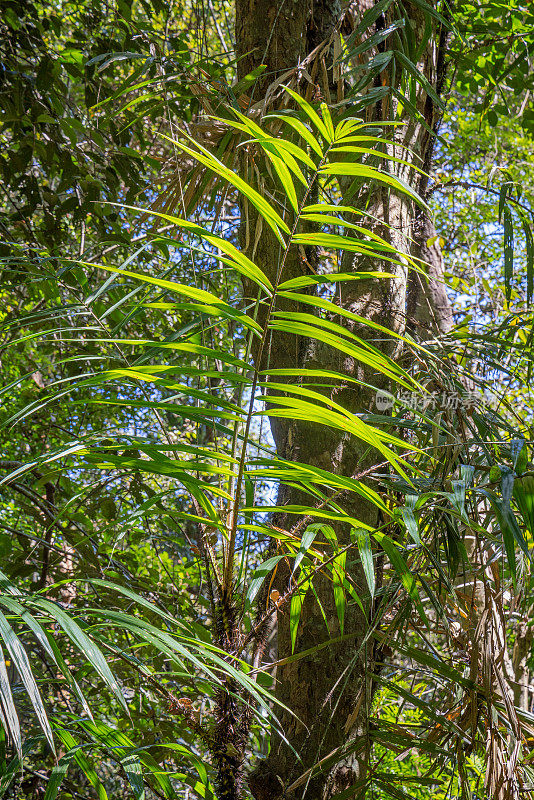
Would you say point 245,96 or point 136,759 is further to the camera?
point 245,96

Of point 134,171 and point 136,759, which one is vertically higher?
point 134,171

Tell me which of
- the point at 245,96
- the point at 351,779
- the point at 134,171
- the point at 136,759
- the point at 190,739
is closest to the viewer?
the point at 136,759

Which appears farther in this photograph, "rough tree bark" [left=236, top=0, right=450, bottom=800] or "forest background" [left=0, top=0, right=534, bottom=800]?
"rough tree bark" [left=236, top=0, right=450, bottom=800]

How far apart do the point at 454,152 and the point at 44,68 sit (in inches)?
138

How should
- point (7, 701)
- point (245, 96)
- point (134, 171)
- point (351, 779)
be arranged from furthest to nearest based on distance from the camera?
1. point (134, 171)
2. point (245, 96)
3. point (351, 779)
4. point (7, 701)

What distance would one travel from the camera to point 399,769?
7.79 ft

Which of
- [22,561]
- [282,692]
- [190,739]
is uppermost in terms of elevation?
[22,561]

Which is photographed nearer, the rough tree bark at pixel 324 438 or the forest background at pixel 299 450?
the forest background at pixel 299 450

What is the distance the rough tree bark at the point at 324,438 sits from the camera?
99 centimetres

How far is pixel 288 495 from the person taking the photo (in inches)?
42.4

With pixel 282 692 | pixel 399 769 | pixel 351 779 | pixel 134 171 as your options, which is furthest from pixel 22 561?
pixel 399 769

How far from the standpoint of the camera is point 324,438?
111 centimetres

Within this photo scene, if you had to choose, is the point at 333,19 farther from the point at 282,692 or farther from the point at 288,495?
the point at 282,692

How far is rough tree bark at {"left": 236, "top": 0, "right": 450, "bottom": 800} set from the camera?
38.9 inches
